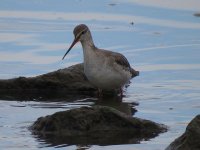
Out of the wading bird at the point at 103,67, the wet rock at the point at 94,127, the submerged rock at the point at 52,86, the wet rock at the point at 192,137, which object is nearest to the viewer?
the wet rock at the point at 192,137

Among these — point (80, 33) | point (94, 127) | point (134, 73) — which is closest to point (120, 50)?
point (134, 73)

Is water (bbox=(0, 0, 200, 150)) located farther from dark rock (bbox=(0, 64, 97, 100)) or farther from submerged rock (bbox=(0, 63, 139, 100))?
dark rock (bbox=(0, 64, 97, 100))

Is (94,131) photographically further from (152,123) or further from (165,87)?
(165,87)

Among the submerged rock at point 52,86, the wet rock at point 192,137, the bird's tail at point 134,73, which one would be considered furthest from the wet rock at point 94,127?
the bird's tail at point 134,73

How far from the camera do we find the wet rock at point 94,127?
453 inches

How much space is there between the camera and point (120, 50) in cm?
1766

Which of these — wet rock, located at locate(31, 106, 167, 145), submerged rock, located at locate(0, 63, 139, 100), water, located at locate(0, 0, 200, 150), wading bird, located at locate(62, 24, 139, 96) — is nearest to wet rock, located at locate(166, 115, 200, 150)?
water, located at locate(0, 0, 200, 150)

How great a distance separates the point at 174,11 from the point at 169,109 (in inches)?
306

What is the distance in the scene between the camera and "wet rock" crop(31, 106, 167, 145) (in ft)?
37.8

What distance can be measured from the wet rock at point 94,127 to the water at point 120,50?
249 mm

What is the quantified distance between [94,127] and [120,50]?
614 cm

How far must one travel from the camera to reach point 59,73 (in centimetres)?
1520

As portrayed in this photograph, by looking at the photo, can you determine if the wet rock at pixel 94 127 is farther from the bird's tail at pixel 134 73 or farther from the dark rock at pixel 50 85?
the bird's tail at pixel 134 73

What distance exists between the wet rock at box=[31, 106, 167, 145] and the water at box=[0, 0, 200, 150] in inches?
9.8
